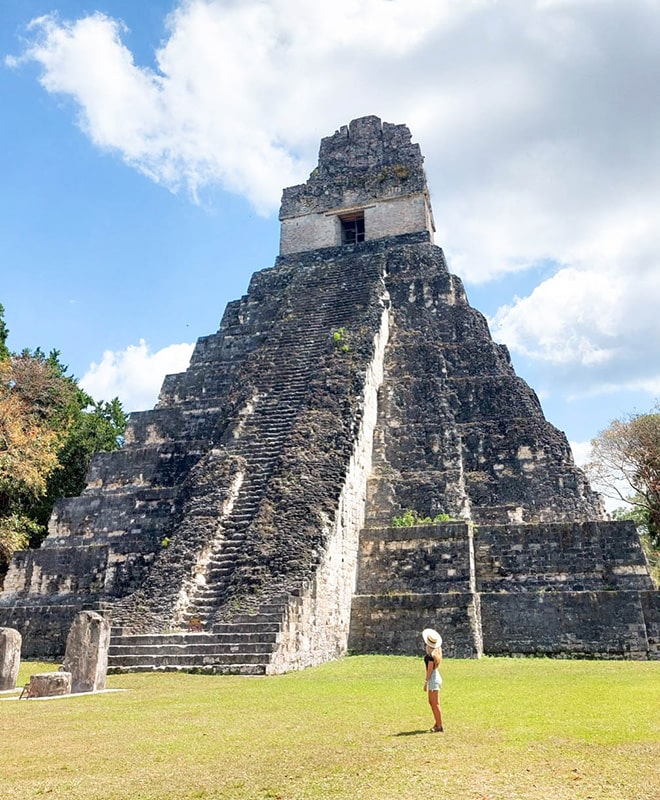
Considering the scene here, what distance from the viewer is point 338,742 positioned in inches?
211

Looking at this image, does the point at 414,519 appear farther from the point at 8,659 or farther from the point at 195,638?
the point at 8,659

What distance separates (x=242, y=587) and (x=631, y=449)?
17.3 m

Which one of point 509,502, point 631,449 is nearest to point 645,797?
point 509,502

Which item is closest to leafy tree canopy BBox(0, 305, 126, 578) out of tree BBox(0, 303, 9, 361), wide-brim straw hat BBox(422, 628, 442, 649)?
tree BBox(0, 303, 9, 361)

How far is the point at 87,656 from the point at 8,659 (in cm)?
118

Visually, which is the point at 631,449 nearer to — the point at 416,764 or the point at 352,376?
the point at 352,376

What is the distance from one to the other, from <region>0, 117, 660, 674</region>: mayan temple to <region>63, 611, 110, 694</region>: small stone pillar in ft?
4.71

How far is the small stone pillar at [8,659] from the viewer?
9.23 meters

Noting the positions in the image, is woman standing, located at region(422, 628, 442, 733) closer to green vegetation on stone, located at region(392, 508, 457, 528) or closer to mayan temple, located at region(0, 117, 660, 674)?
mayan temple, located at region(0, 117, 660, 674)

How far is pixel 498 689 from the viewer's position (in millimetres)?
8164

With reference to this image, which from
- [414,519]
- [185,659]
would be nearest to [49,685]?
[185,659]

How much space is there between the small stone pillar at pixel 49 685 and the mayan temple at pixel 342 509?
187 centimetres

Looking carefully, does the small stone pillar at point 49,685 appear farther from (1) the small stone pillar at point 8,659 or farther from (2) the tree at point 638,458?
(2) the tree at point 638,458

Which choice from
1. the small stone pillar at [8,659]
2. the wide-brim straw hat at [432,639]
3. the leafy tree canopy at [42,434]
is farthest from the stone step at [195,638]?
the leafy tree canopy at [42,434]
